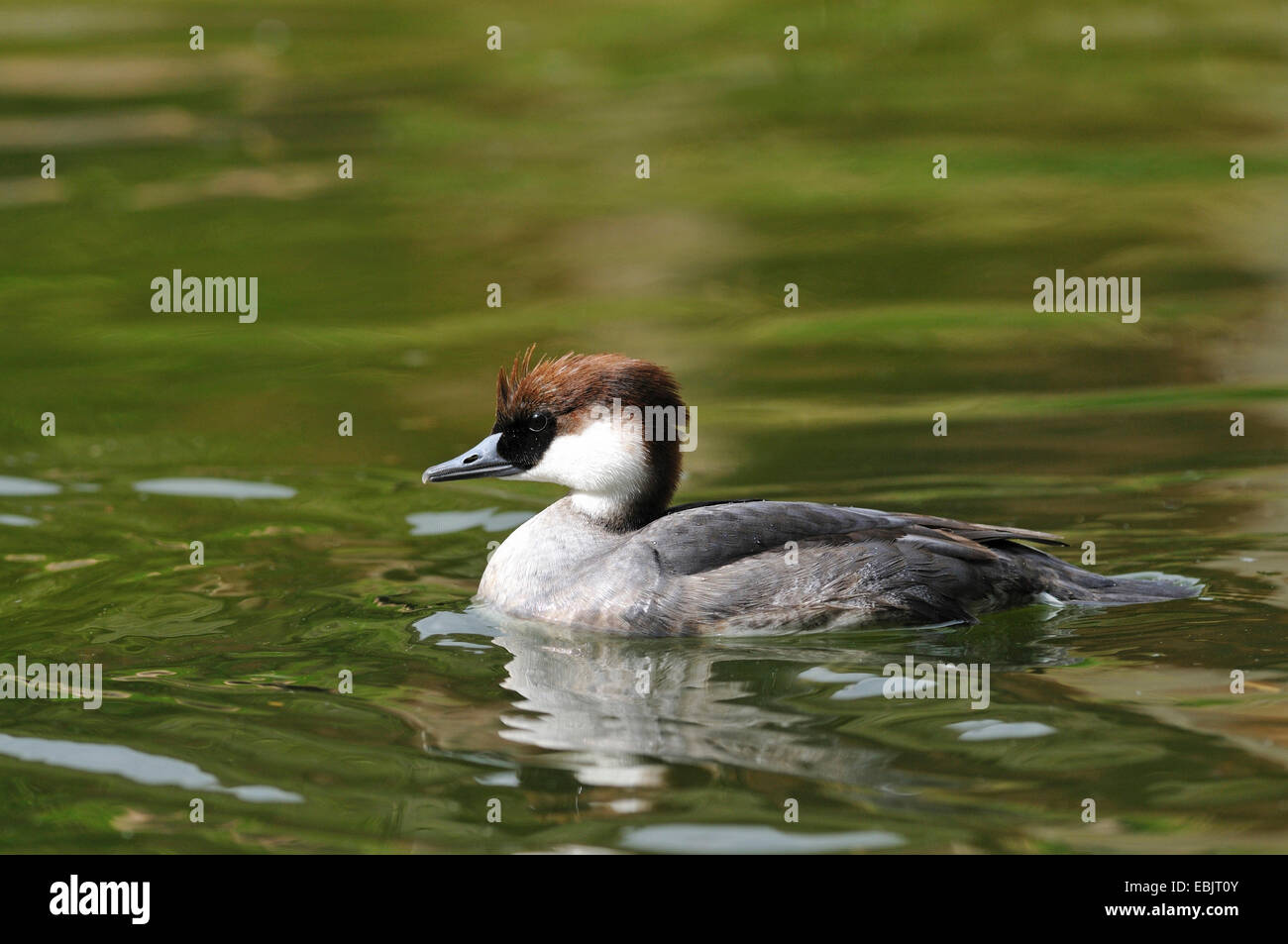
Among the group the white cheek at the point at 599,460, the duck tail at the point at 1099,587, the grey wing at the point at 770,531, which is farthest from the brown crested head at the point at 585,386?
the duck tail at the point at 1099,587

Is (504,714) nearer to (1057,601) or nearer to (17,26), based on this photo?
Result: (1057,601)

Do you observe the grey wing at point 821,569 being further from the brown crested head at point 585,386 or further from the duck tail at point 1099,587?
the brown crested head at point 585,386

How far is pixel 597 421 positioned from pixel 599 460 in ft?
0.66

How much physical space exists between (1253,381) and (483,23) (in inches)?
486

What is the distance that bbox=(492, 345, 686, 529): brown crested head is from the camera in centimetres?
871

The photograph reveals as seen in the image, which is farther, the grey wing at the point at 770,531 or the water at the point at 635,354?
the grey wing at the point at 770,531

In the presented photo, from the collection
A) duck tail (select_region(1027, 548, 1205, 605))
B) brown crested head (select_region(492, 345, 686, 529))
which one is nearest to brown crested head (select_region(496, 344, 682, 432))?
brown crested head (select_region(492, 345, 686, 529))

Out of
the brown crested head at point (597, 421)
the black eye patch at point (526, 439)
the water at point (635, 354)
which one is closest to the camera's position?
the water at point (635, 354)

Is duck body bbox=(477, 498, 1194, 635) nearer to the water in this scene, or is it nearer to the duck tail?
the duck tail

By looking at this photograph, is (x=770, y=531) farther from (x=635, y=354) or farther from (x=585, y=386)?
(x=635, y=354)

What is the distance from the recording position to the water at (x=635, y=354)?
270 inches

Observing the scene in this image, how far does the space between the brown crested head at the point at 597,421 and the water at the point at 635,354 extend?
83 centimetres

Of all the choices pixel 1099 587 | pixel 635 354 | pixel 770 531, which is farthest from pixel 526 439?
pixel 635 354

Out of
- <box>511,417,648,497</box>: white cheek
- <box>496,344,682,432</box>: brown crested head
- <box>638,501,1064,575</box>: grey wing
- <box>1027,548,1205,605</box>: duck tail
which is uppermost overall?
<box>496,344,682,432</box>: brown crested head
